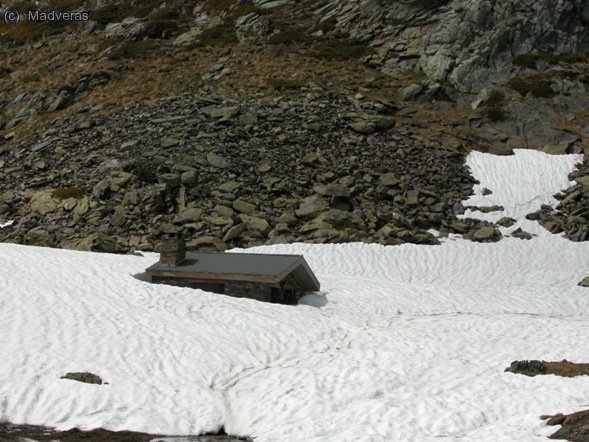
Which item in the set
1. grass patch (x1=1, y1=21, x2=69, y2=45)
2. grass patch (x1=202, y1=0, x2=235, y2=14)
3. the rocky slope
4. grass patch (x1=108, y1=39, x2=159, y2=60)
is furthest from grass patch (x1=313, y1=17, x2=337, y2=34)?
grass patch (x1=1, y1=21, x2=69, y2=45)

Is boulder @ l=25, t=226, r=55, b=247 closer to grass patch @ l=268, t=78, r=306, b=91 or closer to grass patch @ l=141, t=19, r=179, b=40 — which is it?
grass patch @ l=268, t=78, r=306, b=91

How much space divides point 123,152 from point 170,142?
11.3 feet

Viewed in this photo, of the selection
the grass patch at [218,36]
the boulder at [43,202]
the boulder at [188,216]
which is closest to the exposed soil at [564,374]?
the boulder at [188,216]

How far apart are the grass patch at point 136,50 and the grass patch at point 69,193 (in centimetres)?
2847

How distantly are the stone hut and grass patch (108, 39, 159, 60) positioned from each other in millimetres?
45396

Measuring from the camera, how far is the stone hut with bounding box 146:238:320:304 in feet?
93.2

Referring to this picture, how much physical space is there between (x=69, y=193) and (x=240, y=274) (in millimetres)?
21335

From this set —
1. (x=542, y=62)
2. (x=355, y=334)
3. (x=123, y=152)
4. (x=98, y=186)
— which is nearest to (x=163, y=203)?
(x=98, y=186)

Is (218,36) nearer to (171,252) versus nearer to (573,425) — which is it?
(171,252)

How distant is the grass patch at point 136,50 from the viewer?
7075cm

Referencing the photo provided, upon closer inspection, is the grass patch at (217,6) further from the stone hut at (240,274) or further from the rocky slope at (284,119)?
the stone hut at (240,274)

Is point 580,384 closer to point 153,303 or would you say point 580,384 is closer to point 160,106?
point 153,303

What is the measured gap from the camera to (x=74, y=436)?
1417 cm

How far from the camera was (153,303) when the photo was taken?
83.3 ft
